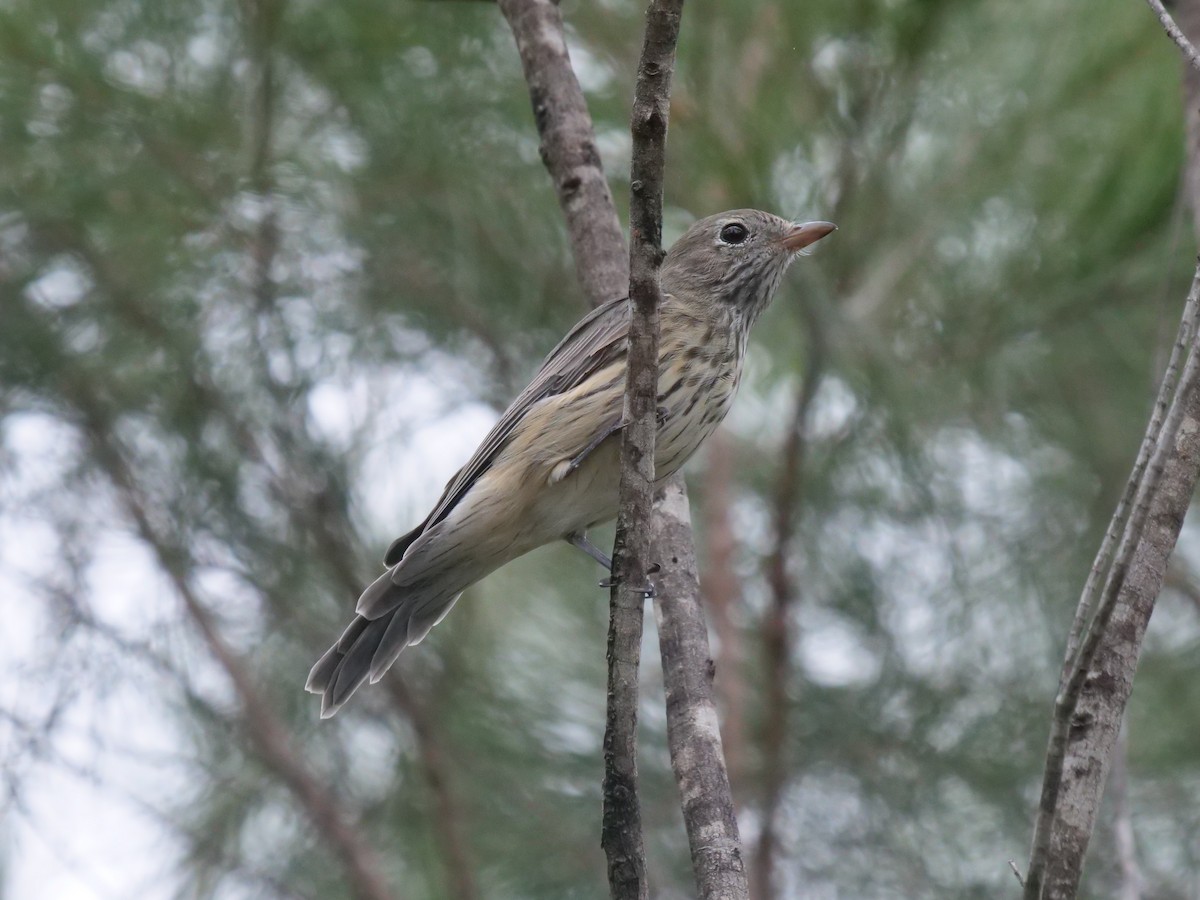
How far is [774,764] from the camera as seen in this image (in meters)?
4.79

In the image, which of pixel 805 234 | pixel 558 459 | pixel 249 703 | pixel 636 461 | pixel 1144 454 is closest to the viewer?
pixel 1144 454

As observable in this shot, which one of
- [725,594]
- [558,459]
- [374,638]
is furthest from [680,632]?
[725,594]

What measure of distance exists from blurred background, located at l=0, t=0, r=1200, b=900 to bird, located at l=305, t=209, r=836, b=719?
73 centimetres

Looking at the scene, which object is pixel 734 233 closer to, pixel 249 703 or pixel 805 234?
pixel 805 234

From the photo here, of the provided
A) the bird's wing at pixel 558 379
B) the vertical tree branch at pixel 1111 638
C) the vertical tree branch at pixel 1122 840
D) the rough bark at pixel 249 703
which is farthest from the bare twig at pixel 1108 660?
the rough bark at pixel 249 703

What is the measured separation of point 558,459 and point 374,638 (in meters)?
0.77

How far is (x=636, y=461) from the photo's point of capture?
271 cm

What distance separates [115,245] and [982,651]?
3.32m

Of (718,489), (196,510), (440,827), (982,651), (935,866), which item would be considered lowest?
(440,827)

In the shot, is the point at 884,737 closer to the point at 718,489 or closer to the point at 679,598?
the point at 718,489

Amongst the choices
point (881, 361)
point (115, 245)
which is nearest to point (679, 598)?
point (881, 361)

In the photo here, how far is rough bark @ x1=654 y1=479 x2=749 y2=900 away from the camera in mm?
2795

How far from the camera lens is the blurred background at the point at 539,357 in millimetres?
4672

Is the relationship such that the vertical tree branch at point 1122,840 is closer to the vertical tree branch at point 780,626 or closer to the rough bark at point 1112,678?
the rough bark at point 1112,678
